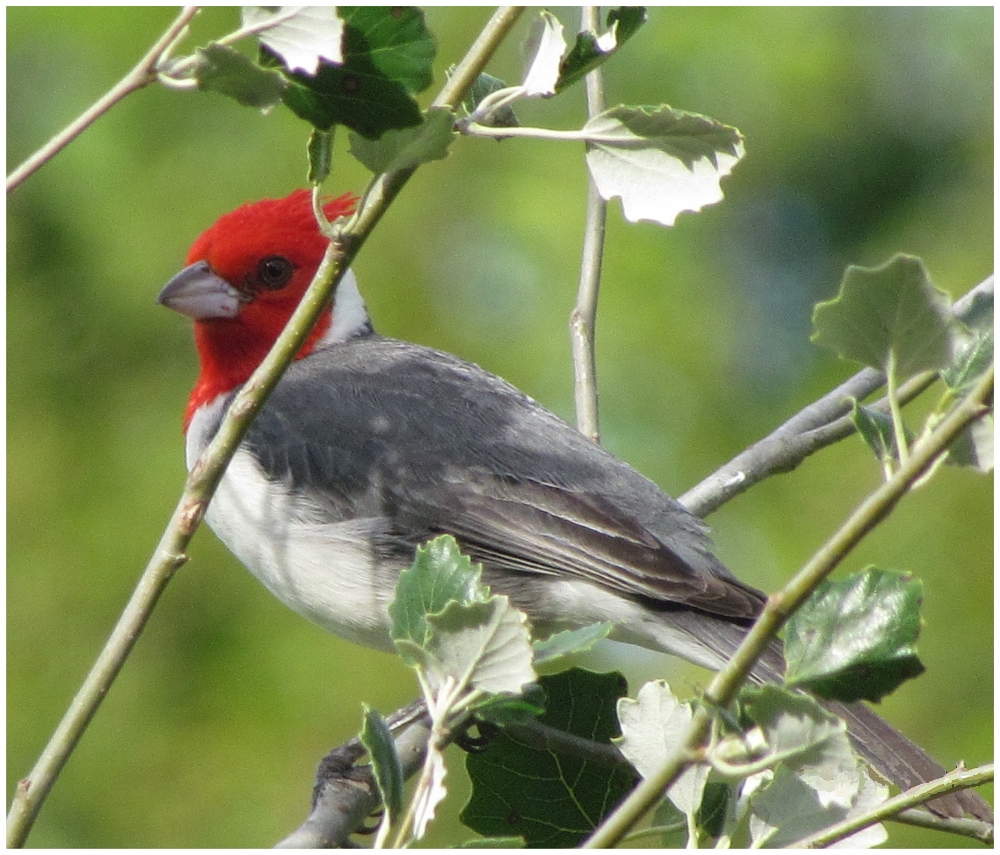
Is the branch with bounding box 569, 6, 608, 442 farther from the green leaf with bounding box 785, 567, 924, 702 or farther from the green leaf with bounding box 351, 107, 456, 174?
the green leaf with bounding box 785, 567, 924, 702

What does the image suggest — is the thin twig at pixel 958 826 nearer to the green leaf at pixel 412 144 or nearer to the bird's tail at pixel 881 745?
the bird's tail at pixel 881 745

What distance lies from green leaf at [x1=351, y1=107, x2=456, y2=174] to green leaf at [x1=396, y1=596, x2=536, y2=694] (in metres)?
0.57

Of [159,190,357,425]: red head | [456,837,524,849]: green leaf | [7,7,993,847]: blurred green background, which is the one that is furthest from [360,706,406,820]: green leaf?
[7,7,993,847]: blurred green background

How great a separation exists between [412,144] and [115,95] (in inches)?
17.2

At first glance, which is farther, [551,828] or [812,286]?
[812,286]

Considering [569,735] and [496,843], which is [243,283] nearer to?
[569,735]

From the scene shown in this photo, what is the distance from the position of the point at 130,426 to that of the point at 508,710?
5.17 meters

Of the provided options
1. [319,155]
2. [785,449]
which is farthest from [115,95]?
[785,449]

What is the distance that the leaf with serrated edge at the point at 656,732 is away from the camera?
5.85 ft

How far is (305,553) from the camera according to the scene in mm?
4004

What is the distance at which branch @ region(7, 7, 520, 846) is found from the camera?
1751 mm

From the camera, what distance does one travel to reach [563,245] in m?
6.91

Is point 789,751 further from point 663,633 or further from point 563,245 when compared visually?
point 563,245

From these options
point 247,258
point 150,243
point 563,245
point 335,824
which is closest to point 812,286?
point 563,245
